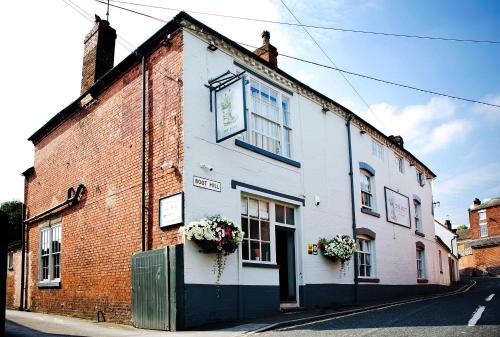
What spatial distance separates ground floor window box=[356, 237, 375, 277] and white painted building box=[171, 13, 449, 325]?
0.04 m

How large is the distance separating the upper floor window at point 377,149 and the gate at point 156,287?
12252 mm

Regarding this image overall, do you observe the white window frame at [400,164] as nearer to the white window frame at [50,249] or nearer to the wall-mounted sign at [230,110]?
the wall-mounted sign at [230,110]

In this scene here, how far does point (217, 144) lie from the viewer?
11195 millimetres

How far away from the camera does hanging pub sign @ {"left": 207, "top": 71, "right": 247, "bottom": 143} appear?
34.0 ft

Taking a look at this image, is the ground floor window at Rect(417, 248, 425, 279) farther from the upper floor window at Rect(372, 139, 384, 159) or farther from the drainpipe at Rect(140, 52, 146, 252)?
the drainpipe at Rect(140, 52, 146, 252)

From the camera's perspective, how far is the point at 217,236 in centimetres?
984

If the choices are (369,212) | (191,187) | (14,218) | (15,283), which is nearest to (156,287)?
(191,187)

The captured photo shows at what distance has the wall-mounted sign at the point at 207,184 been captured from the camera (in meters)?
10.4

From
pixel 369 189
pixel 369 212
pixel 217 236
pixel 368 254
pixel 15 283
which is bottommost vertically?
pixel 15 283

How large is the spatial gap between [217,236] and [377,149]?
1219 cm

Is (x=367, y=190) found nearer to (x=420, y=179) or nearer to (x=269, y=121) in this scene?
(x=269, y=121)

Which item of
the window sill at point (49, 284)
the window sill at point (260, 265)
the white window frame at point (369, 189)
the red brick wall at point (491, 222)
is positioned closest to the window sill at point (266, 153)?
the window sill at point (260, 265)

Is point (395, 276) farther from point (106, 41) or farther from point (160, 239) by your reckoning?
point (106, 41)

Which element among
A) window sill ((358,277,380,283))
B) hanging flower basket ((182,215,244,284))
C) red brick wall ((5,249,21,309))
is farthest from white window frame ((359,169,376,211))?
red brick wall ((5,249,21,309))
